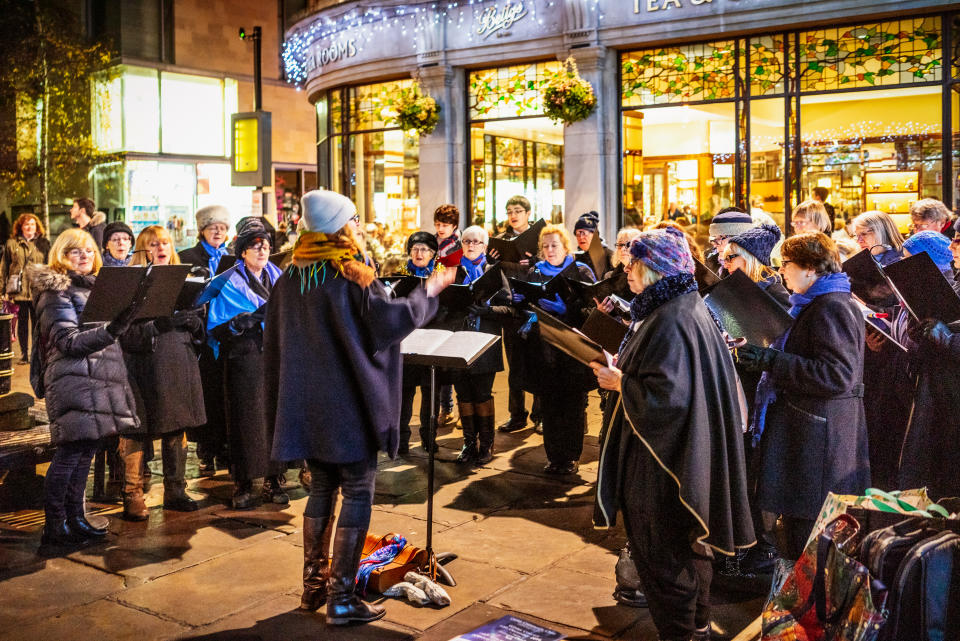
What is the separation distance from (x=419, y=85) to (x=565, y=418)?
10.2 m

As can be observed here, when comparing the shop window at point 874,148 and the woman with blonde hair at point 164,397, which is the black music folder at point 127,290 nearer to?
the woman with blonde hair at point 164,397

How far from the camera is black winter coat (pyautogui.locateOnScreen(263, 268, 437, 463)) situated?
461 centimetres

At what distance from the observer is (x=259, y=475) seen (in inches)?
263

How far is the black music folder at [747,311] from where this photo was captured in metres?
4.93

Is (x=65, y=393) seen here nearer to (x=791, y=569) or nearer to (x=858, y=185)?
(x=791, y=569)

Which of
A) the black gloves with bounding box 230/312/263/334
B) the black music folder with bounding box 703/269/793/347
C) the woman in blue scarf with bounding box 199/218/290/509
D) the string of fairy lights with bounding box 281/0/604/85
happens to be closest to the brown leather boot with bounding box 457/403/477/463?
the woman in blue scarf with bounding box 199/218/290/509

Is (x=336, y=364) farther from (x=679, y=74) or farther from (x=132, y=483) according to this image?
(x=679, y=74)

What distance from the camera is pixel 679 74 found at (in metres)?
14.0

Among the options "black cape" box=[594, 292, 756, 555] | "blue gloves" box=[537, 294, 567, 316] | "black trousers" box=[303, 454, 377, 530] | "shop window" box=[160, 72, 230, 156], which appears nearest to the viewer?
"black cape" box=[594, 292, 756, 555]

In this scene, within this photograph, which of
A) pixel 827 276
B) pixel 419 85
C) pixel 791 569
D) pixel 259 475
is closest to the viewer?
pixel 791 569

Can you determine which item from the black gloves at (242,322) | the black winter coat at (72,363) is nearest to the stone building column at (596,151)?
the black gloves at (242,322)

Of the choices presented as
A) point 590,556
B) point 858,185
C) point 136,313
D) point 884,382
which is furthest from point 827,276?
point 858,185

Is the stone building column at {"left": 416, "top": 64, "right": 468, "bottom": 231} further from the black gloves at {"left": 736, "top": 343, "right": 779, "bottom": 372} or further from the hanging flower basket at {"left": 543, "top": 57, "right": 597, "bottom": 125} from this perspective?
the black gloves at {"left": 736, "top": 343, "right": 779, "bottom": 372}

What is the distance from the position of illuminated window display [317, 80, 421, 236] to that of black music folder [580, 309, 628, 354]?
12.2 m
